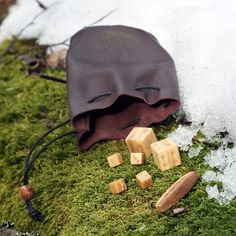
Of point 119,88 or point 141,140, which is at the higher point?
point 119,88

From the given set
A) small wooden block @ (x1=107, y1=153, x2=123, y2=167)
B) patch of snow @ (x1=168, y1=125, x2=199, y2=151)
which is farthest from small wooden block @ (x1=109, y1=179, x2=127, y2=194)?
patch of snow @ (x1=168, y1=125, x2=199, y2=151)

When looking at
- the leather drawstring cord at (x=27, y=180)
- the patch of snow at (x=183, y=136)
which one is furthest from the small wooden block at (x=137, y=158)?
the leather drawstring cord at (x=27, y=180)

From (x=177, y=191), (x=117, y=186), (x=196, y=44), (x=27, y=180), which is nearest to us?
(x=177, y=191)

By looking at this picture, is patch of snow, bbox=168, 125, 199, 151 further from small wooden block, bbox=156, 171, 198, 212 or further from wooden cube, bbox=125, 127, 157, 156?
small wooden block, bbox=156, 171, 198, 212

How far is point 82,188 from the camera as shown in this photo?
1906mm

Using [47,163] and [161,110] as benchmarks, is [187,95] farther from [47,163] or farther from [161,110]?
[47,163]

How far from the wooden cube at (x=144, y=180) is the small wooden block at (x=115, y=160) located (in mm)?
143

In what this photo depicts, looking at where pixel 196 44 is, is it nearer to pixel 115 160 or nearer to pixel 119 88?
pixel 119 88

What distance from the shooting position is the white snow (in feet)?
6.25

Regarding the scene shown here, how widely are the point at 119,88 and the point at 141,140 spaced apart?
24 centimetres

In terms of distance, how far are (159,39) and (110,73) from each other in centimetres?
42

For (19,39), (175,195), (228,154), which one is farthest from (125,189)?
(19,39)

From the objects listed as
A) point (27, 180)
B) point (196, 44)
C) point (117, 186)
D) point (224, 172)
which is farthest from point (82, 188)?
point (196, 44)

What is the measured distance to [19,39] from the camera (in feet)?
10.7
